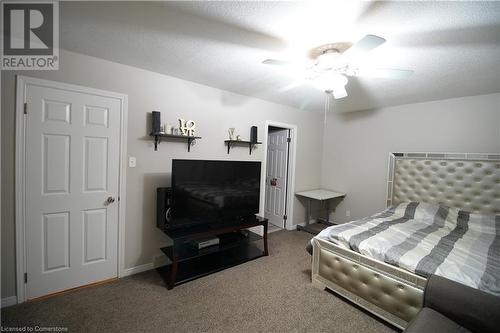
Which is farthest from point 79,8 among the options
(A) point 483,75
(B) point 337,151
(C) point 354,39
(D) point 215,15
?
(B) point 337,151

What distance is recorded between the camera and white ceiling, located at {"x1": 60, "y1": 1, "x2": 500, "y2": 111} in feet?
4.56

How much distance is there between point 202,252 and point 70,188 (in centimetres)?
153

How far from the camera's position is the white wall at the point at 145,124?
6.27 feet

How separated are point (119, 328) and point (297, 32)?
2.72m

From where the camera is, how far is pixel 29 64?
6.33 feet

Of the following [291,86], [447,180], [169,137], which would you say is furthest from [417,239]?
[169,137]

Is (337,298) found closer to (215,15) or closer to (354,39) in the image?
(354,39)

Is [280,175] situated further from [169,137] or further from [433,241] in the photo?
[433,241]

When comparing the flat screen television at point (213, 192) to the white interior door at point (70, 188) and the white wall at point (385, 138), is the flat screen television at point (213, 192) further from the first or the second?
the white wall at point (385, 138)

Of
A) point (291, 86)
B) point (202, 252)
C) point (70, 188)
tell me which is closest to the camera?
point (70, 188)

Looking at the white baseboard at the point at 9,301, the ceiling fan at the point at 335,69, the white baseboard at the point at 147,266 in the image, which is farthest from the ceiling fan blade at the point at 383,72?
the white baseboard at the point at 9,301

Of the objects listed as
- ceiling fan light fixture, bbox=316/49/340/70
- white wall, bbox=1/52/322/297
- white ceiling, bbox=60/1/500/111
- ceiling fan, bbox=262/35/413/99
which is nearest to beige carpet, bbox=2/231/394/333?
white wall, bbox=1/52/322/297

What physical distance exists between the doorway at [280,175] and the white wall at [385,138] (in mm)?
984

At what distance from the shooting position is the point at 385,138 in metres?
3.82
